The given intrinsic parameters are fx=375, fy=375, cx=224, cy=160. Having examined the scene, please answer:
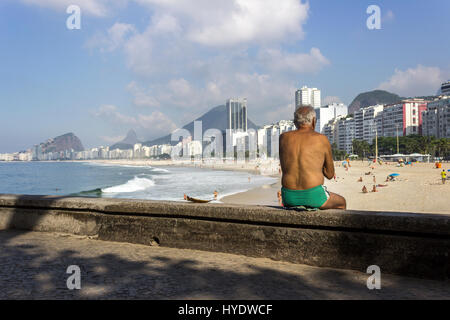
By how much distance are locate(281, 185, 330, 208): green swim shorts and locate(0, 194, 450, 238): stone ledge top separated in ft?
0.30

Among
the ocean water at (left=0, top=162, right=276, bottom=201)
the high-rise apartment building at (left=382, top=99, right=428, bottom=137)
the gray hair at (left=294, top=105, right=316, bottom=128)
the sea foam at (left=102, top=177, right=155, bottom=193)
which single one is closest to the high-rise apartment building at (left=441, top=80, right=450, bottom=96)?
the high-rise apartment building at (left=382, top=99, right=428, bottom=137)

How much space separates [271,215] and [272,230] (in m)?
0.16

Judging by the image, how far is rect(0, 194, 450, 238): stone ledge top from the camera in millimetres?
3236

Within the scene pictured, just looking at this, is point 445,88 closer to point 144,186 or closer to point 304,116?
point 144,186

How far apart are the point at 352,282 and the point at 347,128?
6596 inches

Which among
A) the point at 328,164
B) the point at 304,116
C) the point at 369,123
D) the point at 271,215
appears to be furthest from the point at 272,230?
the point at 369,123

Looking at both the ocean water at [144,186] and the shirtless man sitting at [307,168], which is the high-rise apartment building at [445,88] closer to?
the ocean water at [144,186]

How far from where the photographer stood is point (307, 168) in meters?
3.62

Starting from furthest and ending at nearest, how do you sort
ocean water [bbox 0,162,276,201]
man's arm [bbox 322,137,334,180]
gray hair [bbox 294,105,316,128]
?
ocean water [bbox 0,162,276,201]
gray hair [bbox 294,105,316,128]
man's arm [bbox 322,137,334,180]

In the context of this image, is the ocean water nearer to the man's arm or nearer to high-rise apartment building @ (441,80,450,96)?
the man's arm

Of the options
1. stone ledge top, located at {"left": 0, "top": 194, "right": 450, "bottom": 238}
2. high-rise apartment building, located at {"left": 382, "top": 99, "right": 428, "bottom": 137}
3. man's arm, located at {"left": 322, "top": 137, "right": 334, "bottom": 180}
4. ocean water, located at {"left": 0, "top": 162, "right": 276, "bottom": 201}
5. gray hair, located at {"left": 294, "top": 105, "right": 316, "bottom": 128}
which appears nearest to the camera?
stone ledge top, located at {"left": 0, "top": 194, "right": 450, "bottom": 238}

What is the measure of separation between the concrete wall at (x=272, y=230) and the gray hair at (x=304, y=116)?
91 centimetres

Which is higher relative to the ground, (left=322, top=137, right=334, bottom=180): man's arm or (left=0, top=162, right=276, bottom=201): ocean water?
(left=322, top=137, right=334, bottom=180): man's arm
